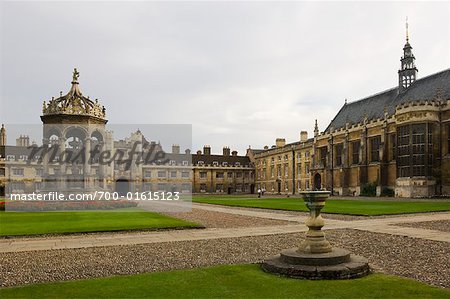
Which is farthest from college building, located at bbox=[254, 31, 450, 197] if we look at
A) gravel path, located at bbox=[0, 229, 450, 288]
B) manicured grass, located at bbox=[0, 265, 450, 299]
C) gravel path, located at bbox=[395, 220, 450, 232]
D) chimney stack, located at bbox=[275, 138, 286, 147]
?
manicured grass, located at bbox=[0, 265, 450, 299]

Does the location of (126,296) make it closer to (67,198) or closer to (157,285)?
(157,285)

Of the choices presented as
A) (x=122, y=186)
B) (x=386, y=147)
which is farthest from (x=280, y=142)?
(x=386, y=147)

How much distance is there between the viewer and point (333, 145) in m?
63.0

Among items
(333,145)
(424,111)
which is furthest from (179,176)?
(424,111)

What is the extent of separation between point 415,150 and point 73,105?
3530 cm

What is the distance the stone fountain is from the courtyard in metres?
0.30

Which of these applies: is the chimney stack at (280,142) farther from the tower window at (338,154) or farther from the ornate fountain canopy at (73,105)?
the ornate fountain canopy at (73,105)

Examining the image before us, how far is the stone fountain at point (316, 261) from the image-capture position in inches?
299

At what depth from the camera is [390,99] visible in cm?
5675

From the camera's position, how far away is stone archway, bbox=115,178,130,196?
2911 inches

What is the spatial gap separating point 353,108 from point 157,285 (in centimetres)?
6302

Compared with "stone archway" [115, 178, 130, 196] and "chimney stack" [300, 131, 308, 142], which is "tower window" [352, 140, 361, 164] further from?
"stone archway" [115, 178, 130, 196]

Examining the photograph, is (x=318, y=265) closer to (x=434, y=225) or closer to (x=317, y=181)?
(x=434, y=225)

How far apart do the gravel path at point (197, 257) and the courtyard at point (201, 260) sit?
0.02 m
